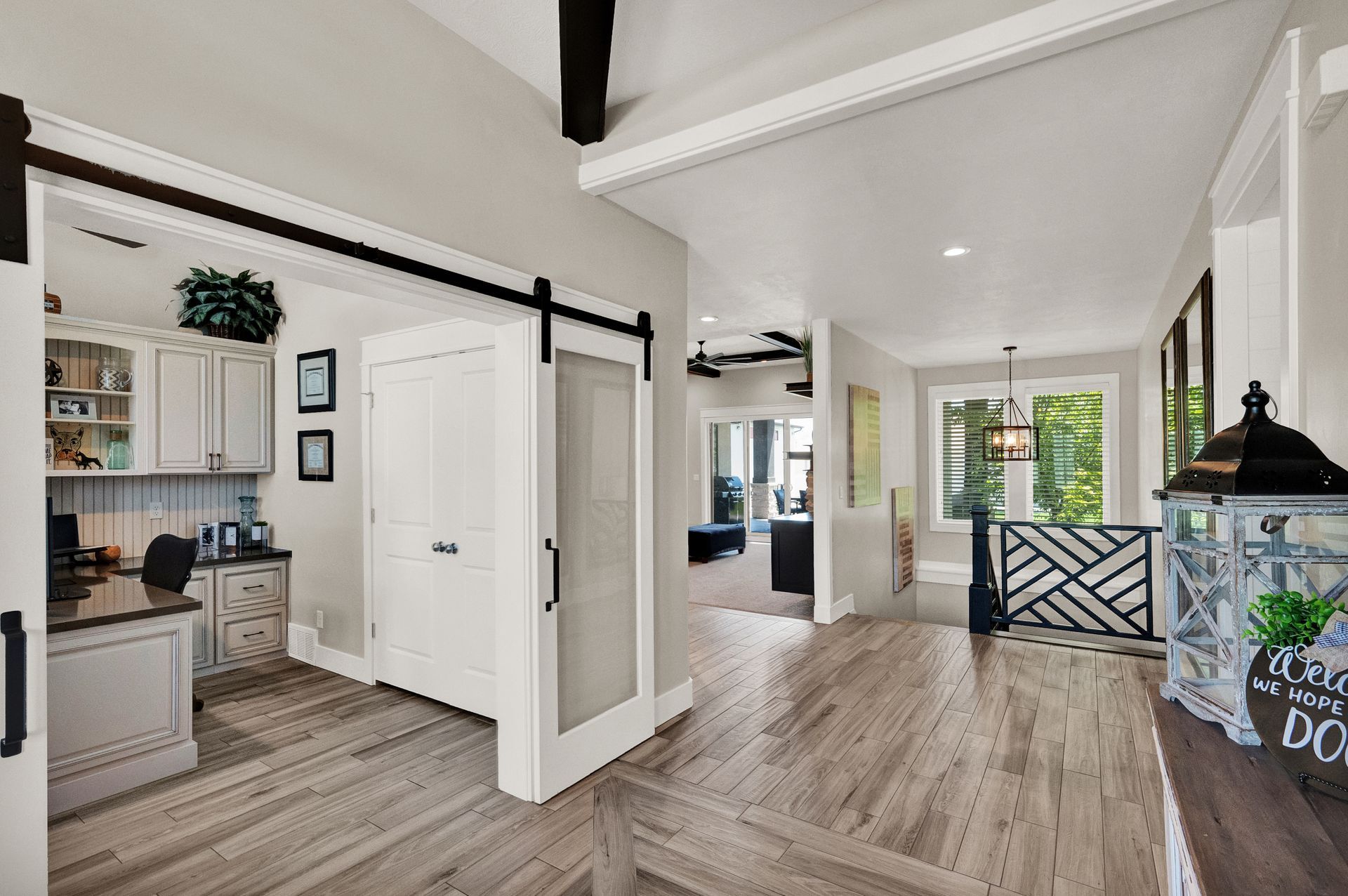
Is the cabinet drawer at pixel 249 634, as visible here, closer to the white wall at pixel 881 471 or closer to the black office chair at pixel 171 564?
the black office chair at pixel 171 564

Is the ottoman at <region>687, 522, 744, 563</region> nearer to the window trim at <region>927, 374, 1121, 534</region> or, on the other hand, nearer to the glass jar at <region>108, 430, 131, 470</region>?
the window trim at <region>927, 374, 1121, 534</region>

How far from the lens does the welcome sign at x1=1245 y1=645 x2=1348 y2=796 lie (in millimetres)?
928

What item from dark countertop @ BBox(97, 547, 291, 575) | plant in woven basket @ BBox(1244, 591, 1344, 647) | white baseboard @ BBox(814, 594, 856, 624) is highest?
plant in woven basket @ BBox(1244, 591, 1344, 647)

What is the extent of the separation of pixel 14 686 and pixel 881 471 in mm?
6597

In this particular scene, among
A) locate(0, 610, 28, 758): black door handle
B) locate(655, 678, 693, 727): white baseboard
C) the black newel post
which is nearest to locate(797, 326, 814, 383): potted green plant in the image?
the black newel post

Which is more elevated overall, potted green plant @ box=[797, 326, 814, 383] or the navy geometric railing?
potted green plant @ box=[797, 326, 814, 383]

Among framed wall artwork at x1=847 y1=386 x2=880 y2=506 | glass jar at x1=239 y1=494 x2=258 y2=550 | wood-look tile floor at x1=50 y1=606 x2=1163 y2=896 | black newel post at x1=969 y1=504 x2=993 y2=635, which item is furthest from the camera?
framed wall artwork at x1=847 y1=386 x2=880 y2=506

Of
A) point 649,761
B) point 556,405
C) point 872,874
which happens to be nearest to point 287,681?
point 649,761

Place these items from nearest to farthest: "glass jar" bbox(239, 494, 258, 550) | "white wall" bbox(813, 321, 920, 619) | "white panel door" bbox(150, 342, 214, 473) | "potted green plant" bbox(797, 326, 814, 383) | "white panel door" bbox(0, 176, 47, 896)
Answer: "white panel door" bbox(0, 176, 47, 896), "white panel door" bbox(150, 342, 214, 473), "glass jar" bbox(239, 494, 258, 550), "white wall" bbox(813, 321, 920, 619), "potted green plant" bbox(797, 326, 814, 383)

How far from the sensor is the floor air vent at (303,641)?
4.46 m

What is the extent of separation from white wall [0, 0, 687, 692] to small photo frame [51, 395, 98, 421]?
10.2ft

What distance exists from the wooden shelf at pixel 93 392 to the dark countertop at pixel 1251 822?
5.15 meters

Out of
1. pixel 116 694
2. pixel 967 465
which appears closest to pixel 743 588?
pixel 967 465

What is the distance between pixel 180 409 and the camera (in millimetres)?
4379
